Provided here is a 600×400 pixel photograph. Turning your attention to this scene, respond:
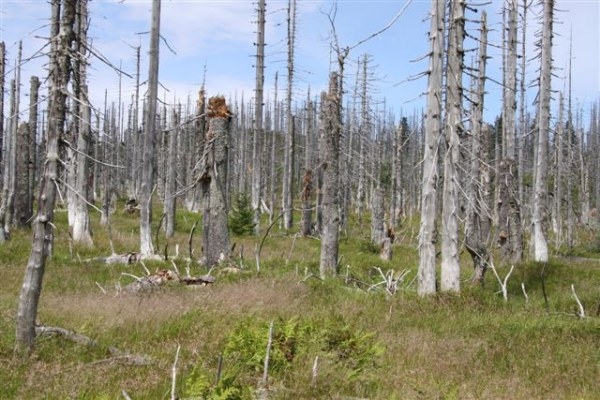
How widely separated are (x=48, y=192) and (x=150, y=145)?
936 centimetres

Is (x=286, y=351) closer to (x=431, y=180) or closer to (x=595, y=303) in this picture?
(x=431, y=180)

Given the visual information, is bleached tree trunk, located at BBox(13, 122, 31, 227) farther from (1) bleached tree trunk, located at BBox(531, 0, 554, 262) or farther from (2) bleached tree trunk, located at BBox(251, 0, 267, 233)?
(1) bleached tree trunk, located at BBox(531, 0, 554, 262)

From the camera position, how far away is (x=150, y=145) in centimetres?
1565

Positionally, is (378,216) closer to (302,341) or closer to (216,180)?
(216,180)

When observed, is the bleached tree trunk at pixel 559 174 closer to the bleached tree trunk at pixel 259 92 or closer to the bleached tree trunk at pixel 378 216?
the bleached tree trunk at pixel 378 216

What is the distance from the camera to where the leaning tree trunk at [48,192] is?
6.44 meters

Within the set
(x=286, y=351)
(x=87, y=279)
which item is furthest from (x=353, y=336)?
(x=87, y=279)

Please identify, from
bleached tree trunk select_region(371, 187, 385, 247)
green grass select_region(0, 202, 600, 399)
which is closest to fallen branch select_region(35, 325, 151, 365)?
green grass select_region(0, 202, 600, 399)

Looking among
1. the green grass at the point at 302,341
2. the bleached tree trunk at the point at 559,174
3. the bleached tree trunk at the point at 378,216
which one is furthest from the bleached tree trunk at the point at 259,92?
the green grass at the point at 302,341

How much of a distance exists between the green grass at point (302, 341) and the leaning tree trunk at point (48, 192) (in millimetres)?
326

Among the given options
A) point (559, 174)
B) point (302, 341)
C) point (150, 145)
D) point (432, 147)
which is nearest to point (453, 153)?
point (432, 147)

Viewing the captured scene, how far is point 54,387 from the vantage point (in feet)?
18.0

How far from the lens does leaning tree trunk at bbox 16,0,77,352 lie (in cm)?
644

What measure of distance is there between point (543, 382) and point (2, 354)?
6004mm
